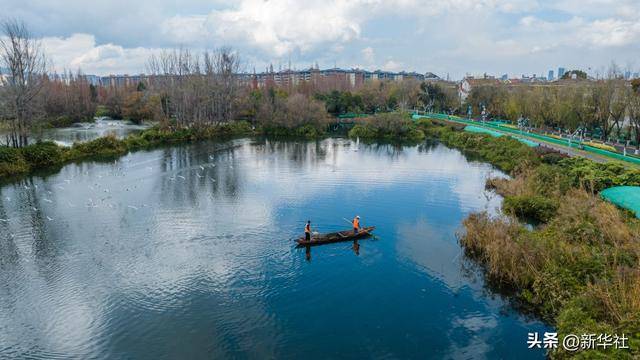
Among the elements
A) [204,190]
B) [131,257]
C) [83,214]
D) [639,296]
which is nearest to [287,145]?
[204,190]

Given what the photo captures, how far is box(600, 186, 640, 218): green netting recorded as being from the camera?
21406mm

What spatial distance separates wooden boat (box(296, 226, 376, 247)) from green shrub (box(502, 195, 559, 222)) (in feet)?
29.8

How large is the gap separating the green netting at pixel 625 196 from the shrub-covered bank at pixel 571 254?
56 cm

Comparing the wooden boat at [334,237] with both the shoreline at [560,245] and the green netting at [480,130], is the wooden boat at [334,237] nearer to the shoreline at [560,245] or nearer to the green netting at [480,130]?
the shoreline at [560,245]

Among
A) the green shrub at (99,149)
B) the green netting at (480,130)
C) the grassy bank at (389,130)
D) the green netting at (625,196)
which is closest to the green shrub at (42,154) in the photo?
the green shrub at (99,149)

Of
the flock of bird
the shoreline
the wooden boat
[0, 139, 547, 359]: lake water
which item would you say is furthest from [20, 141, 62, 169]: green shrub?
the shoreline

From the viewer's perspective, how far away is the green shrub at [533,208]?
941 inches

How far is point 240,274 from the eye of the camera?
57.8 ft

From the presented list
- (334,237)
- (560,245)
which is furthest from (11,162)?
(560,245)

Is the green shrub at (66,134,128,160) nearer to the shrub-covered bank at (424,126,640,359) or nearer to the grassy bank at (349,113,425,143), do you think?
the grassy bank at (349,113,425,143)

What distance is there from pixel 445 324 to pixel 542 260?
5159 mm

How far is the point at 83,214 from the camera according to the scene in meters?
24.8

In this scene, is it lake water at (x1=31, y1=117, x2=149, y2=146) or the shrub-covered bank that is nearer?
the shrub-covered bank

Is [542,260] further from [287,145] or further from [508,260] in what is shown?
[287,145]
